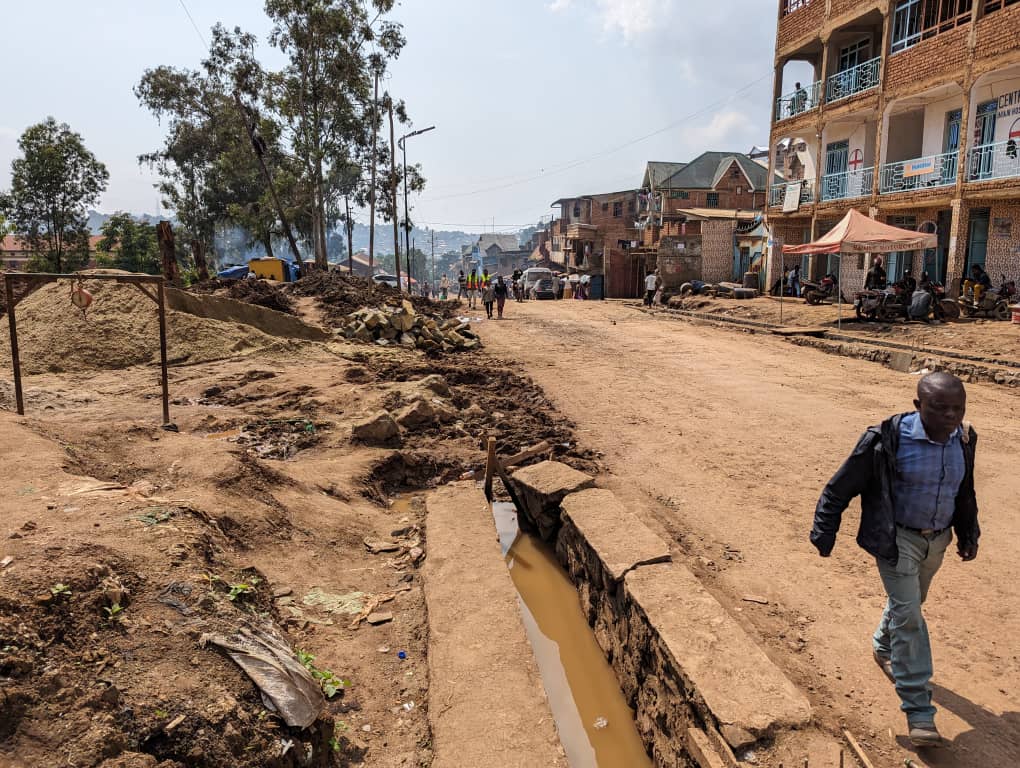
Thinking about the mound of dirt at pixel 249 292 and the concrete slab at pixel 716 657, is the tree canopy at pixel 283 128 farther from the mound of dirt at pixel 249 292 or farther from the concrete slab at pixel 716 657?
the concrete slab at pixel 716 657

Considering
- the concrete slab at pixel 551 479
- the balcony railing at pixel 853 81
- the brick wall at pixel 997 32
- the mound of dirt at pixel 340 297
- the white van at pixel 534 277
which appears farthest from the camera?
the white van at pixel 534 277

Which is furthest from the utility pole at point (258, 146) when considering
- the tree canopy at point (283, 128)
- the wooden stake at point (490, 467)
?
the wooden stake at point (490, 467)

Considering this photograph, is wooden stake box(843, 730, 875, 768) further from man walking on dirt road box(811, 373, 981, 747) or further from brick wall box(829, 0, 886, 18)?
brick wall box(829, 0, 886, 18)

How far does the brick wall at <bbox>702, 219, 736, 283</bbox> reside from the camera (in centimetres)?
3189

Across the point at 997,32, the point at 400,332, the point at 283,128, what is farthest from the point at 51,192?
the point at 997,32

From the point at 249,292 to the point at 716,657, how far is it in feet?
57.1

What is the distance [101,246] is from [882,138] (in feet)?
131

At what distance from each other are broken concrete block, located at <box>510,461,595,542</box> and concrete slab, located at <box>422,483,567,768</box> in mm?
672

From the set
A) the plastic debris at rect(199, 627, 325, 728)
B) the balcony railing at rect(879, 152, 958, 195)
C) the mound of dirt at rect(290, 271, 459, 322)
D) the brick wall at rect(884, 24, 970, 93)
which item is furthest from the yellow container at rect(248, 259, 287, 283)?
the plastic debris at rect(199, 627, 325, 728)

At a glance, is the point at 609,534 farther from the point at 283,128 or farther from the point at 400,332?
the point at 283,128

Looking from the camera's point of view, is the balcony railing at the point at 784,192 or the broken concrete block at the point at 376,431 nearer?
the broken concrete block at the point at 376,431

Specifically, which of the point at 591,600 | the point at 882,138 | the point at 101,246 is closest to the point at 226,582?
the point at 591,600

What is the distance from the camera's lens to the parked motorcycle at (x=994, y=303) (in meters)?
16.1

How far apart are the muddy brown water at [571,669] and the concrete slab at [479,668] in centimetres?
56
